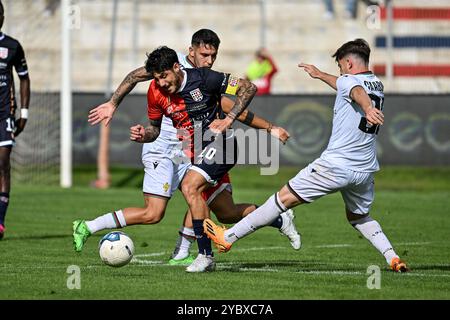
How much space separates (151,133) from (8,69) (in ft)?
12.4

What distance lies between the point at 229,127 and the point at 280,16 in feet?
62.3

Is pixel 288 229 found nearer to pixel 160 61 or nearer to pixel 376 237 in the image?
pixel 376 237

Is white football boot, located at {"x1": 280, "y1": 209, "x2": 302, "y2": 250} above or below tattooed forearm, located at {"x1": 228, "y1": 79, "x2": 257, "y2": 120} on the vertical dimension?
below

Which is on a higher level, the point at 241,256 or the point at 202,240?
the point at 202,240

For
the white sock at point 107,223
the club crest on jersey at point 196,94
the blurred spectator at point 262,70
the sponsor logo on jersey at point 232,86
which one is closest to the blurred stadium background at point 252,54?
the blurred spectator at point 262,70

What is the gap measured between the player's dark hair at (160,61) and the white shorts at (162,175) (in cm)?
127

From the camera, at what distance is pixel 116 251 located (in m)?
9.61

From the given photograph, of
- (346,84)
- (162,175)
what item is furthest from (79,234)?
A: (346,84)

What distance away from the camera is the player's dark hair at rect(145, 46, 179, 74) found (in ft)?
31.6

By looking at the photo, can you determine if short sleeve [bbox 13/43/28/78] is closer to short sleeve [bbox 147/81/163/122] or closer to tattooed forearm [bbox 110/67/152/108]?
tattooed forearm [bbox 110/67/152/108]

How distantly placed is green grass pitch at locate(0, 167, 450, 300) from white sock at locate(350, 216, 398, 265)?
233mm

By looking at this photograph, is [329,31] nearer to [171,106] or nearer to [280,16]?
[280,16]

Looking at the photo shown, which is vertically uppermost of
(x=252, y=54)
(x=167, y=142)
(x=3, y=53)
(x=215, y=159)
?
(x=252, y=54)

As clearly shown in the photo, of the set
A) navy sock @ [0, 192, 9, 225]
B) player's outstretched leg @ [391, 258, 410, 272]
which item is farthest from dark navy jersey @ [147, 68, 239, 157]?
navy sock @ [0, 192, 9, 225]
